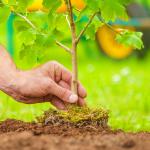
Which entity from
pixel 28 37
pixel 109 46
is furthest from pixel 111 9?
pixel 109 46

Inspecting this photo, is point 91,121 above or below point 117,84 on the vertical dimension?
below

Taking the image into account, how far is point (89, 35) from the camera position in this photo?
356 cm

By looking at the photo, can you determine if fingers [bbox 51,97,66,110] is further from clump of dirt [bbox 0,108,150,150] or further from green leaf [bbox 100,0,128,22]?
green leaf [bbox 100,0,128,22]

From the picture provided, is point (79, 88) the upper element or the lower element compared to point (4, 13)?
lower

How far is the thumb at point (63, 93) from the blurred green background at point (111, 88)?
6.9 inches

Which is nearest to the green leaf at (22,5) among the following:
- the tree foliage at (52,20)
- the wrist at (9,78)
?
the tree foliage at (52,20)

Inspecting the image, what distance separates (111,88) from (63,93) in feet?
10.9

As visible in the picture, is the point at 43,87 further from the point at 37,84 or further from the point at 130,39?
the point at 130,39

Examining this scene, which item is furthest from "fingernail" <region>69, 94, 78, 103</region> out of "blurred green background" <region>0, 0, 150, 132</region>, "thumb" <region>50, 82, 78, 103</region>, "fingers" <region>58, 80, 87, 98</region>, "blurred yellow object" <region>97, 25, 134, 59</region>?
"blurred yellow object" <region>97, 25, 134, 59</region>

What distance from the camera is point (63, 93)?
344 centimetres

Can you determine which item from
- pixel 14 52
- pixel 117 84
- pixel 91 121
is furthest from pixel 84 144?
pixel 14 52

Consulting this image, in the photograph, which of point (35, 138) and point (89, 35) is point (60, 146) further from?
point (89, 35)

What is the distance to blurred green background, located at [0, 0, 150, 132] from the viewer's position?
4882mm

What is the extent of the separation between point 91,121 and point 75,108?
4.9 inches
